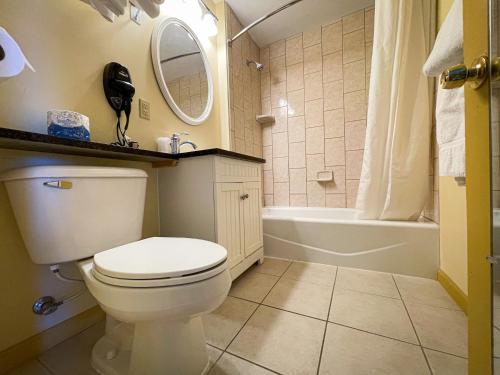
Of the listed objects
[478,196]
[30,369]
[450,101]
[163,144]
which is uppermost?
[450,101]

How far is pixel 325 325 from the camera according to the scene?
2.75ft

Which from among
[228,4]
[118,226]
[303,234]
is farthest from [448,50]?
[228,4]

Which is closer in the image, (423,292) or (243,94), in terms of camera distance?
(423,292)

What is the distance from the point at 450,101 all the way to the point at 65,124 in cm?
160

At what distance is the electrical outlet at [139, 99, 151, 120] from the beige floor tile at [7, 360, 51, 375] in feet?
3.69

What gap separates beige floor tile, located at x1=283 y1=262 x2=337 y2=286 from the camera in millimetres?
1223

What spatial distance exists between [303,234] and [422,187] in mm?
847

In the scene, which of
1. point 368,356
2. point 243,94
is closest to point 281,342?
point 368,356

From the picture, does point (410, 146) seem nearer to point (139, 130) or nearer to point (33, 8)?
point (139, 130)

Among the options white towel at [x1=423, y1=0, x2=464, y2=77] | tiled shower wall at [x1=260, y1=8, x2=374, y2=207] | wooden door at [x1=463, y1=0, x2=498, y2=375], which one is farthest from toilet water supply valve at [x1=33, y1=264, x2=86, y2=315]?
tiled shower wall at [x1=260, y1=8, x2=374, y2=207]

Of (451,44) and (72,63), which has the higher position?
(72,63)

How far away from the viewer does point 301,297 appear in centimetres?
105

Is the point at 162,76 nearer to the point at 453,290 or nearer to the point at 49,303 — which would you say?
the point at 49,303

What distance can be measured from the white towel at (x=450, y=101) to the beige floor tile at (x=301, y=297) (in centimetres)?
83
